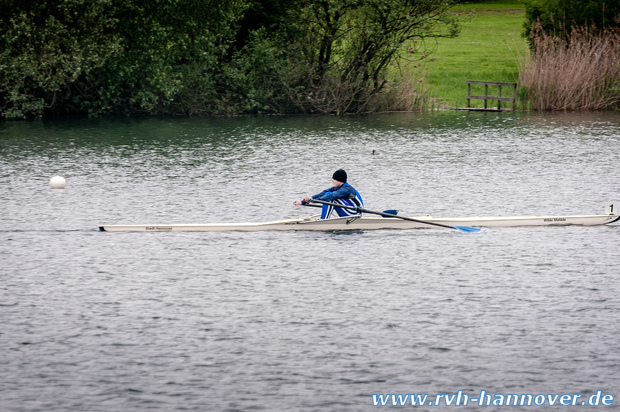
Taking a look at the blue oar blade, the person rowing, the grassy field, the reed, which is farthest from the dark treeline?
the blue oar blade

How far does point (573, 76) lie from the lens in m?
42.0

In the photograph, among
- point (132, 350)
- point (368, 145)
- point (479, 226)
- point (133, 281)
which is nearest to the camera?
point (132, 350)

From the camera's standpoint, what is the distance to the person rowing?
18422 mm

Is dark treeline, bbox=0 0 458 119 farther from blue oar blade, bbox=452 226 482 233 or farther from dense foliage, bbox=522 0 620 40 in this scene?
blue oar blade, bbox=452 226 482 233

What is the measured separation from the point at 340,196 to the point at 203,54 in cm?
2458

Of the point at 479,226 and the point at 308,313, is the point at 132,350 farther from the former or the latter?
the point at 479,226

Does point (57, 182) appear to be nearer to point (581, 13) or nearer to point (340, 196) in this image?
point (340, 196)

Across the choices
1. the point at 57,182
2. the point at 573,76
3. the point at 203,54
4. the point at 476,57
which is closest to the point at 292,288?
the point at 57,182

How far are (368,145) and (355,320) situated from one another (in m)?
20.2

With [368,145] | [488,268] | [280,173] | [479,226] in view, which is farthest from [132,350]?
[368,145]

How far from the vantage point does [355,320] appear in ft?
41.2

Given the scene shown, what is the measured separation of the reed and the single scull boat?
24.0 metres

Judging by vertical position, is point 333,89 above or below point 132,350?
above

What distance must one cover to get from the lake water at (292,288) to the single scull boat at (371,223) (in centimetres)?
21
